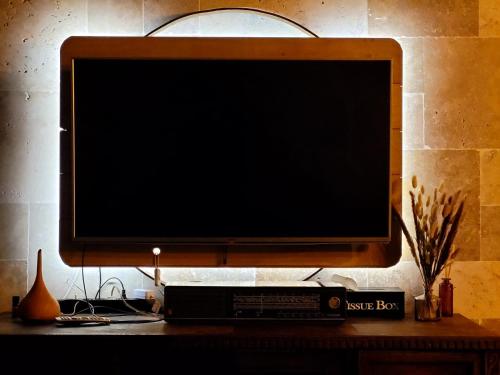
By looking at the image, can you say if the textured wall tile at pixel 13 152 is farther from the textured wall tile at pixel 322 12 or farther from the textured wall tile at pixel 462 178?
the textured wall tile at pixel 462 178

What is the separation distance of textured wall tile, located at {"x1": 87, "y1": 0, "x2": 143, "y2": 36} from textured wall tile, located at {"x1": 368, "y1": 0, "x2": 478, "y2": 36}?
937 millimetres

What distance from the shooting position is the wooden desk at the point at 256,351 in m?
2.29

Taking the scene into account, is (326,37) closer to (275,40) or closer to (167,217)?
(275,40)

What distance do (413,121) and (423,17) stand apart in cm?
42

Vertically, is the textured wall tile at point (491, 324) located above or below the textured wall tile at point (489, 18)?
below

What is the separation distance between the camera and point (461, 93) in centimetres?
285

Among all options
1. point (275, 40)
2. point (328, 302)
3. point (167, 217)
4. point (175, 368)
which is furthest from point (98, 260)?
point (275, 40)

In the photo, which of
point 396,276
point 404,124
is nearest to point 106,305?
point 396,276

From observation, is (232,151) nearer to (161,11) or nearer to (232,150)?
(232,150)

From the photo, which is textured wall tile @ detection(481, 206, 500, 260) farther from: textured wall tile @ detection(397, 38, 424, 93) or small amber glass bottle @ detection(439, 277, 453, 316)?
textured wall tile @ detection(397, 38, 424, 93)

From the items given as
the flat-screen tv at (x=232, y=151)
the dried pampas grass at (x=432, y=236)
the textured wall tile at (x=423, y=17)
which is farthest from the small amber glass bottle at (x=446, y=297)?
the textured wall tile at (x=423, y=17)

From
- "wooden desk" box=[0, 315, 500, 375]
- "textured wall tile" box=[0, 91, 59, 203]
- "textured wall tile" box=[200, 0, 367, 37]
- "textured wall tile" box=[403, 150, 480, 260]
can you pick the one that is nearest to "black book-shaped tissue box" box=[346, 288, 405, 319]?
"wooden desk" box=[0, 315, 500, 375]

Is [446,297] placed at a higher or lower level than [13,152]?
lower

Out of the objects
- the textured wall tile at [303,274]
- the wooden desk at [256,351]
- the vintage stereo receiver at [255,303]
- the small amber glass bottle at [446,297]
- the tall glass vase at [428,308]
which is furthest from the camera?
the textured wall tile at [303,274]
